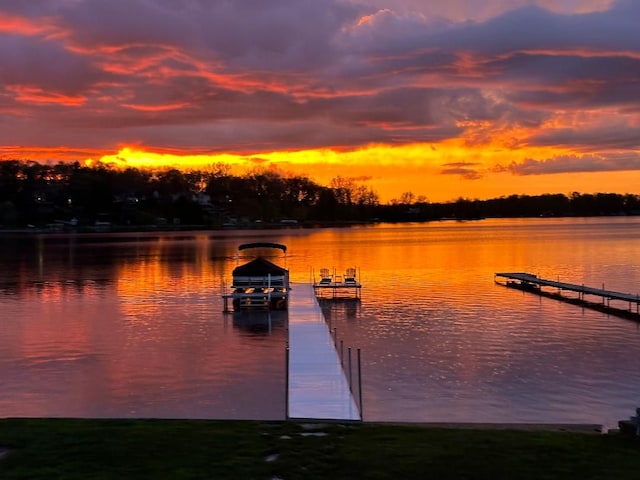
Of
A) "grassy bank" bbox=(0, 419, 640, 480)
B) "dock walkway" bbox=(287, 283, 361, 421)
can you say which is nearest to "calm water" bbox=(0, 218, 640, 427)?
"dock walkway" bbox=(287, 283, 361, 421)

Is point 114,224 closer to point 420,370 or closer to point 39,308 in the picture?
point 39,308

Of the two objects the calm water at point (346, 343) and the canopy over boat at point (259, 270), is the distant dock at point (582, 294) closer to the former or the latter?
the calm water at point (346, 343)

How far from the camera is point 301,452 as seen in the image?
8.35 metres

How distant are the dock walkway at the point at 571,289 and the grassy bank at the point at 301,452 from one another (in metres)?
23.8

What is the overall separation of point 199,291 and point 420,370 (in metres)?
22.0

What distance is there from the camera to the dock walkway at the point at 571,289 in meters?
31.1

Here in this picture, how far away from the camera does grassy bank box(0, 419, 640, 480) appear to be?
24.9ft

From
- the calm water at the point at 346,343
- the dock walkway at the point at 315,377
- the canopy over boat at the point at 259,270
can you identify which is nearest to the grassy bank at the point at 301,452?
the dock walkway at the point at 315,377

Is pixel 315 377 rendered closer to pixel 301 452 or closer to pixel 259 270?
pixel 301 452

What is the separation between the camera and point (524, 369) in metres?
18.2

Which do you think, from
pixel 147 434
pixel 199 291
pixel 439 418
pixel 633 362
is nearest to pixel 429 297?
pixel 199 291

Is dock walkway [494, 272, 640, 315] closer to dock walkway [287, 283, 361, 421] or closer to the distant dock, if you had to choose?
the distant dock

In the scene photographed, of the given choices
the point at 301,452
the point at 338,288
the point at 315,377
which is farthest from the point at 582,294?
the point at 301,452

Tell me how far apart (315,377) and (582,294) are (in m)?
26.2
